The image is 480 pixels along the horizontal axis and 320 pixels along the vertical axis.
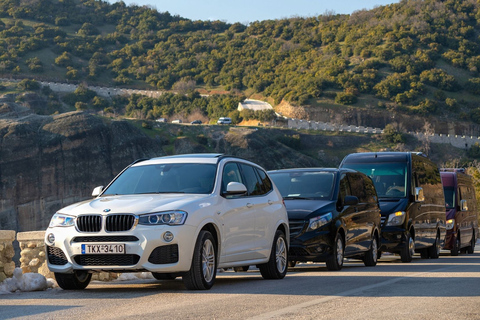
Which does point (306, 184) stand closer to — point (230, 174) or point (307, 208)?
point (307, 208)

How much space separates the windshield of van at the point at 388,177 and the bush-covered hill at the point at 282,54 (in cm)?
9356

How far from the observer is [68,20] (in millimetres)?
178500

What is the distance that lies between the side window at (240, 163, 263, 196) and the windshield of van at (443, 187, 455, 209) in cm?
1385

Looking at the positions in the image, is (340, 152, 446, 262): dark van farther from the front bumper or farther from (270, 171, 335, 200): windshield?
the front bumper

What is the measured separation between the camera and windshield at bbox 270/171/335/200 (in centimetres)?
1494

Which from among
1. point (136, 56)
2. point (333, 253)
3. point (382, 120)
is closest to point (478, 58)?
point (382, 120)

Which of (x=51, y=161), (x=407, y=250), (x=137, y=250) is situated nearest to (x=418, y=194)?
(x=407, y=250)

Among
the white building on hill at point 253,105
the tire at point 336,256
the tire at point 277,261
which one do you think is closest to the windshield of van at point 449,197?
the tire at point 336,256

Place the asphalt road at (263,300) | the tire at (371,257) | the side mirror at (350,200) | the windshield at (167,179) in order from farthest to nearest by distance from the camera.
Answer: the tire at (371,257) < the side mirror at (350,200) < the windshield at (167,179) < the asphalt road at (263,300)

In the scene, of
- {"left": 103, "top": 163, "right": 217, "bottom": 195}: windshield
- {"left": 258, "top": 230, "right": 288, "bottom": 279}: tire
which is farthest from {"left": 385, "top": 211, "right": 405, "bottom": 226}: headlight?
{"left": 103, "top": 163, "right": 217, "bottom": 195}: windshield

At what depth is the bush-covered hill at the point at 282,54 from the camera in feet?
386

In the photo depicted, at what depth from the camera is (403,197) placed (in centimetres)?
1844

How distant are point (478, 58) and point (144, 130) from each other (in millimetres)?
69582

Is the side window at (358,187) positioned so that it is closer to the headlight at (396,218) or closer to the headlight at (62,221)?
the headlight at (396,218)
